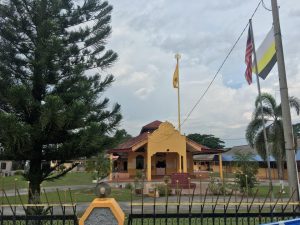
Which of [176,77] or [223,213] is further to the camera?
[176,77]

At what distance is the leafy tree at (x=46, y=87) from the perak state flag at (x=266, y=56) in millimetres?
4169

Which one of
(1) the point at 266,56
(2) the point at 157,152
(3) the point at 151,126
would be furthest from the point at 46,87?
(3) the point at 151,126

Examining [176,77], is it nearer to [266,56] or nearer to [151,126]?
[151,126]

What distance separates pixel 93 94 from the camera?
9.83m

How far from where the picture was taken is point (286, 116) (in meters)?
6.39

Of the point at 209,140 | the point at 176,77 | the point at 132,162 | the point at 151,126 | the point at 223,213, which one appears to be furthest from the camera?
the point at 209,140

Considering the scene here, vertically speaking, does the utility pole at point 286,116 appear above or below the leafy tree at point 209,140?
below

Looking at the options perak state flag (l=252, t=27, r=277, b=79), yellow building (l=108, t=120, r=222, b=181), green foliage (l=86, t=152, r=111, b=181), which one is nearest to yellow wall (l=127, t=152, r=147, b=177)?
yellow building (l=108, t=120, r=222, b=181)

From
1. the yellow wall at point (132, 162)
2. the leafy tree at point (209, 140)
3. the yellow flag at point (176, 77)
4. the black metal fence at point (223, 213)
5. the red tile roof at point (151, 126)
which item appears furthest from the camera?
the leafy tree at point (209, 140)

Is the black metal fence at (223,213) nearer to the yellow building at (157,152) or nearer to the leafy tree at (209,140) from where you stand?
the yellow building at (157,152)

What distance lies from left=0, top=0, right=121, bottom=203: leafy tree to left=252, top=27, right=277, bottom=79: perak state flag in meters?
4.17

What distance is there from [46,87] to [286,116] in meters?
6.07

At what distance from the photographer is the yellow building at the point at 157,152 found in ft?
87.4

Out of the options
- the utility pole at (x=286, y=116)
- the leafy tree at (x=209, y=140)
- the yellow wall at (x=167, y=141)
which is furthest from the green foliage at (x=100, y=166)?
the leafy tree at (x=209, y=140)
